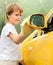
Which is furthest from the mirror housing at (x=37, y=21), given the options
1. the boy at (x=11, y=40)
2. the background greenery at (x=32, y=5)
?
the background greenery at (x=32, y=5)

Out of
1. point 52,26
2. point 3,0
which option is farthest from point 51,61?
point 3,0

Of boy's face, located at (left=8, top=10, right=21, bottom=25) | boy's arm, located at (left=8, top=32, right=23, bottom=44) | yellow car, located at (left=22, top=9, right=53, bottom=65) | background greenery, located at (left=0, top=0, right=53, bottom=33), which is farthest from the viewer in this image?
background greenery, located at (left=0, top=0, right=53, bottom=33)

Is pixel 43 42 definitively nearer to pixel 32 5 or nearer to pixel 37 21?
pixel 37 21

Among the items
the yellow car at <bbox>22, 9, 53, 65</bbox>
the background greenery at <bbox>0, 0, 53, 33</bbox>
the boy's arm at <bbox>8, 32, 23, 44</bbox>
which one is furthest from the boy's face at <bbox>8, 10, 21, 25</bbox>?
the background greenery at <bbox>0, 0, 53, 33</bbox>

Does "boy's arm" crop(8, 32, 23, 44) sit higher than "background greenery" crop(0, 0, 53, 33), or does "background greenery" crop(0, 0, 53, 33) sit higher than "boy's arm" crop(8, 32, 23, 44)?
"boy's arm" crop(8, 32, 23, 44)

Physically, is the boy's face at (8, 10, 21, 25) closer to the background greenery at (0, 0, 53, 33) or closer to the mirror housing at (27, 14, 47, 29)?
the mirror housing at (27, 14, 47, 29)

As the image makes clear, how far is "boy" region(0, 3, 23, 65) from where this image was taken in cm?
264

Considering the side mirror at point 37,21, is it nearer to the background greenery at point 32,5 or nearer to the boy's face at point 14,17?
the boy's face at point 14,17

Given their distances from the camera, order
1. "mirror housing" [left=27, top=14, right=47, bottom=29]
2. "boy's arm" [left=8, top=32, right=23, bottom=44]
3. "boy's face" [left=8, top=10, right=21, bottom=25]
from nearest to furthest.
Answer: "mirror housing" [left=27, top=14, right=47, bottom=29] < "boy's arm" [left=8, top=32, right=23, bottom=44] < "boy's face" [left=8, top=10, right=21, bottom=25]

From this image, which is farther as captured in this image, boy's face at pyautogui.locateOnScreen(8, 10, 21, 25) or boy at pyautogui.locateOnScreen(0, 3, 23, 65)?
boy's face at pyautogui.locateOnScreen(8, 10, 21, 25)

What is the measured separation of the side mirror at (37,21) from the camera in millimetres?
2338

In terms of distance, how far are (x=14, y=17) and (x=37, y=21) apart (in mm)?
437

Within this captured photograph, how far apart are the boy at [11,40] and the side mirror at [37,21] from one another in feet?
0.86

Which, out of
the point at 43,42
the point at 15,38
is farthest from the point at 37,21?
the point at 15,38
